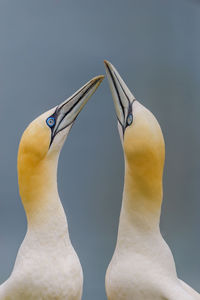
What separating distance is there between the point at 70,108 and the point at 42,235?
0.39 meters

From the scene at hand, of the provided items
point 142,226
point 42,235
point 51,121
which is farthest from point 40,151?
point 142,226

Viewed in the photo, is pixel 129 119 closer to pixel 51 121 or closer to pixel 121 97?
pixel 121 97

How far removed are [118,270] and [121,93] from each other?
51 centimetres

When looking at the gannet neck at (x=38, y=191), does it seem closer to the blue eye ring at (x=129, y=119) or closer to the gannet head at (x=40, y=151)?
the gannet head at (x=40, y=151)

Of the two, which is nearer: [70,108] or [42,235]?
[42,235]

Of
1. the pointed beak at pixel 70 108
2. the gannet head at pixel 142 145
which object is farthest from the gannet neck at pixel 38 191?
the gannet head at pixel 142 145

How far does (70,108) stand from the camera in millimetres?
1662

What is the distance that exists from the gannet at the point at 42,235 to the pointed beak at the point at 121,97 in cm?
20

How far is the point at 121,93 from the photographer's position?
1.64 m

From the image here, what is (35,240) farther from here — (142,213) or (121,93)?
(121,93)

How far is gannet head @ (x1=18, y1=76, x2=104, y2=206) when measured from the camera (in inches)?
60.4

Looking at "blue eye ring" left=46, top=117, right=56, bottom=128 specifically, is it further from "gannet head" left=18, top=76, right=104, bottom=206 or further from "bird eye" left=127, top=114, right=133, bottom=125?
"bird eye" left=127, top=114, right=133, bottom=125

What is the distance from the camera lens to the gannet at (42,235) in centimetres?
150

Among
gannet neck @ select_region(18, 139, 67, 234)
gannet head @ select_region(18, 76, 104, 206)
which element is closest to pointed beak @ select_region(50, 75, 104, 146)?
gannet head @ select_region(18, 76, 104, 206)
